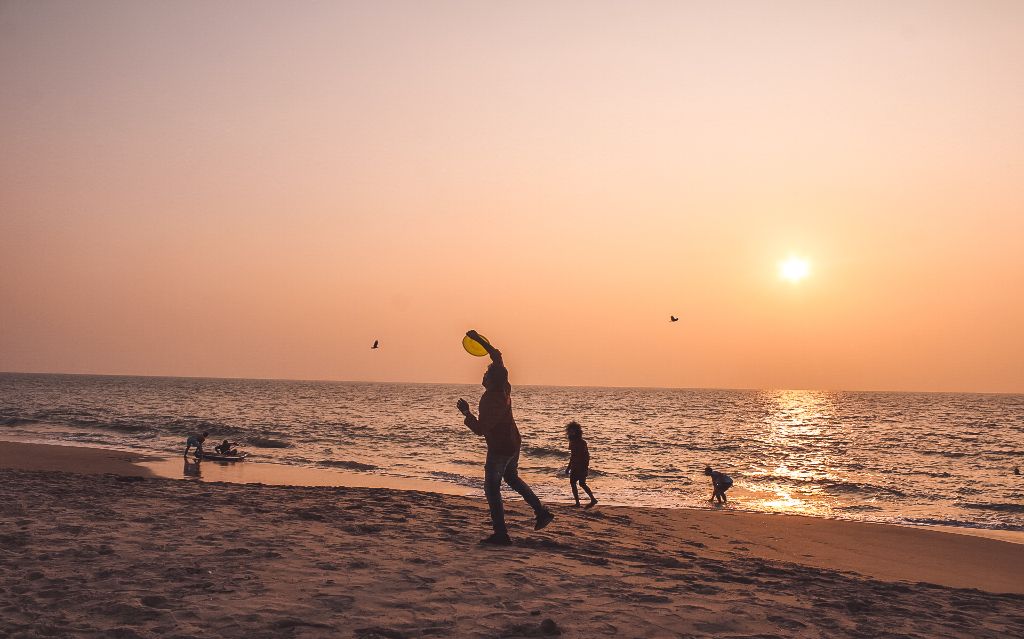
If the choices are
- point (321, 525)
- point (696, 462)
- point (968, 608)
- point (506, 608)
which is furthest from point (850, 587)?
point (696, 462)

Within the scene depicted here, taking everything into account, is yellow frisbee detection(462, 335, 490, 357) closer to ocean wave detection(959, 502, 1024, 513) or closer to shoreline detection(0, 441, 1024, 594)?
shoreline detection(0, 441, 1024, 594)

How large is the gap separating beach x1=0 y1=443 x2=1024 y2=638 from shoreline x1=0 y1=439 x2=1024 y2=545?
157 inches

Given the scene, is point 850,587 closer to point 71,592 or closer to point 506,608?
point 506,608

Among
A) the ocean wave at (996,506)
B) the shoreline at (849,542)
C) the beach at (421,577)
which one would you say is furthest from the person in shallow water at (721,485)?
the ocean wave at (996,506)

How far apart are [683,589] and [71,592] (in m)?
5.41

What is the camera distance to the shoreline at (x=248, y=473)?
53.8 ft

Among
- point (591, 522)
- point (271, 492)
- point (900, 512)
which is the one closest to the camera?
point (591, 522)

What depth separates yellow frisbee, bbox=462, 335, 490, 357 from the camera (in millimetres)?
8508

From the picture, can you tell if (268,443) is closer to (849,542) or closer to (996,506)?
(849,542)

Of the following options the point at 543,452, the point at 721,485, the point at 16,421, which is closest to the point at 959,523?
the point at 721,485

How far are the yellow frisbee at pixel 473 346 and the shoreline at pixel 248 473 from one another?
8.55 meters

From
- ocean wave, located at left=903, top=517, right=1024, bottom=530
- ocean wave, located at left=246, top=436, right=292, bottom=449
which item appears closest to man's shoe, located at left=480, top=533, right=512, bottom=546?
ocean wave, located at left=903, top=517, right=1024, bottom=530

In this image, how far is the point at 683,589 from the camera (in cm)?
690

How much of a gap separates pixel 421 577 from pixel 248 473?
1549cm
